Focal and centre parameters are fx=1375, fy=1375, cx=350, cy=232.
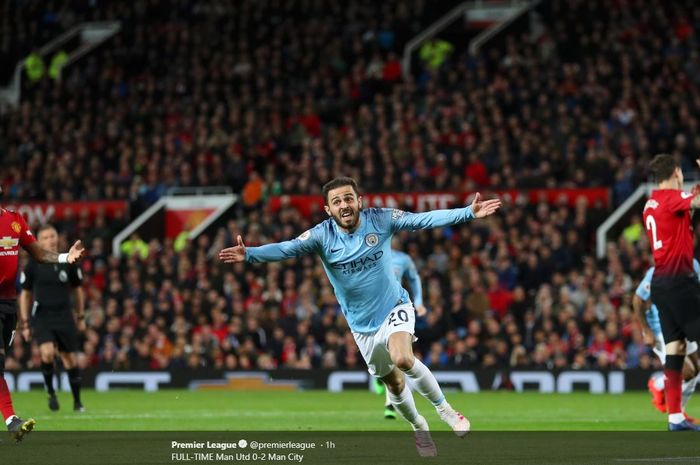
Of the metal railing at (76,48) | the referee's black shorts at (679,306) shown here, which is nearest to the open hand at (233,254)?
the referee's black shorts at (679,306)

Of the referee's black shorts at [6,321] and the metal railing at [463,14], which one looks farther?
the metal railing at [463,14]

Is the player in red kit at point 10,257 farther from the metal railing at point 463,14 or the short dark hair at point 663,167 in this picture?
the metal railing at point 463,14

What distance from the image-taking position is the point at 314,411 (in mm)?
17688

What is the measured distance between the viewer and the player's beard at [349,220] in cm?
1095

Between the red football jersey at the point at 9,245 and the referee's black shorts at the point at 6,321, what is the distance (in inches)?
2.6

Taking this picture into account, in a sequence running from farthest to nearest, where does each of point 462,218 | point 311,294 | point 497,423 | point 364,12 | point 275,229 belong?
point 364,12 → point 275,229 → point 311,294 → point 497,423 → point 462,218

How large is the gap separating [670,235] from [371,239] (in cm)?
323

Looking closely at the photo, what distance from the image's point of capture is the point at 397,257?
55.9 ft

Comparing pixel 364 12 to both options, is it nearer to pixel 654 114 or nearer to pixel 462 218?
pixel 654 114

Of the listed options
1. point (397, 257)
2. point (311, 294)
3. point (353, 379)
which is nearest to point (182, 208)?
point (311, 294)

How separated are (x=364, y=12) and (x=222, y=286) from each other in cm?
Result: 1112

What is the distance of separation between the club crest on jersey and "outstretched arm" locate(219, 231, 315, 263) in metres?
0.44
